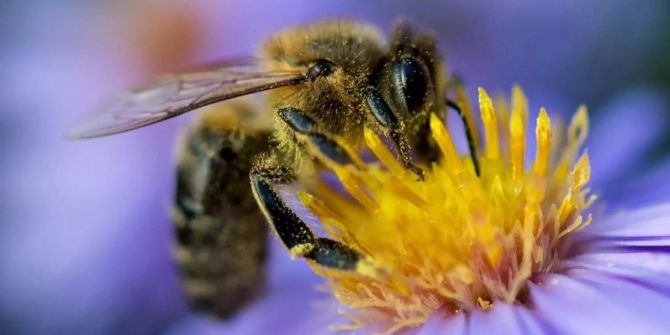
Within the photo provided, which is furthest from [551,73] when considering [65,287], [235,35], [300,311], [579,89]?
[65,287]

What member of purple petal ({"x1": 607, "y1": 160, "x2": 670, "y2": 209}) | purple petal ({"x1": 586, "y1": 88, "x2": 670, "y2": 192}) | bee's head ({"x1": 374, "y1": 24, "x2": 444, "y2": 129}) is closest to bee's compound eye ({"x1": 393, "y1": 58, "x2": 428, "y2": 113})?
bee's head ({"x1": 374, "y1": 24, "x2": 444, "y2": 129})

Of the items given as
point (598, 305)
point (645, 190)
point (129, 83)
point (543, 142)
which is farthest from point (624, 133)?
point (129, 83)

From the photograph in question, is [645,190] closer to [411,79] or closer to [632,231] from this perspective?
[632,231]

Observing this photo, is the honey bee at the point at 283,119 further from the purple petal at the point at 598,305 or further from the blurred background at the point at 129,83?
the blurred background at the point at 129,83

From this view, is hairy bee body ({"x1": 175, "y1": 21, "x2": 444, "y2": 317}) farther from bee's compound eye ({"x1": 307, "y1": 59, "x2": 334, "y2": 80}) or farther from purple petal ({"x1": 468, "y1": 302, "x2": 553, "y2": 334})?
purple petal ({"x1": 468, "y1": 302, "x2": 553, "y2": 334})

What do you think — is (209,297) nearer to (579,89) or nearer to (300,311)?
(300,311)

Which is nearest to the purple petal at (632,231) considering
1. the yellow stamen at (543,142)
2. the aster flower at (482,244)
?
the aster flower at (482,244)
